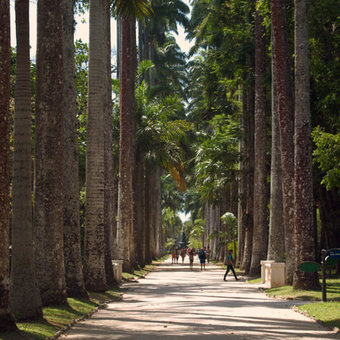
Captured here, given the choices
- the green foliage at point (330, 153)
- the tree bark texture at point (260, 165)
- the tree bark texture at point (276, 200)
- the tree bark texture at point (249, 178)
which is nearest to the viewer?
the green foliage at point (330, 153)

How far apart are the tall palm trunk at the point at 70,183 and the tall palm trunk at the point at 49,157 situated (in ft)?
7.50

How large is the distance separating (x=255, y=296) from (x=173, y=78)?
4311 centimetres

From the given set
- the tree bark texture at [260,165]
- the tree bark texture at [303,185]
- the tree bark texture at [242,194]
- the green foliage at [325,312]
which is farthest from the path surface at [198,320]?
the tree bark texture at [242,194]

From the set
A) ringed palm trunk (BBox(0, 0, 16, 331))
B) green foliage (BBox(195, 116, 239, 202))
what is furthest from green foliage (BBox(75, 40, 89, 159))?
ringed palm trunk (BBox(0, 0, 16, 331))

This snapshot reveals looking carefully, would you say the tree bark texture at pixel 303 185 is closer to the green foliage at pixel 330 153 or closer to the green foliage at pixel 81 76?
the green foliage at pixel 330 153

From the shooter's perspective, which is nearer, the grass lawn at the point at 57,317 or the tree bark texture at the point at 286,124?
the grass lawn at the point at 57,317

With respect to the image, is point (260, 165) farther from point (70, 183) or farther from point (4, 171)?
point (4, 171)

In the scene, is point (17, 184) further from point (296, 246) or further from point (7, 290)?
point (296, 246)

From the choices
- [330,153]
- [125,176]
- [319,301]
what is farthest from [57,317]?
[125,176]

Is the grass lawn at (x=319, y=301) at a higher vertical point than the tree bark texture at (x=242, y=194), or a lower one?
lower

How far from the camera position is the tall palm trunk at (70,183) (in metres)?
17.2

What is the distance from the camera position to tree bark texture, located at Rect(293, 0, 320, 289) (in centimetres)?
2014

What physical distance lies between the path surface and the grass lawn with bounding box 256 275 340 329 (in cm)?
30

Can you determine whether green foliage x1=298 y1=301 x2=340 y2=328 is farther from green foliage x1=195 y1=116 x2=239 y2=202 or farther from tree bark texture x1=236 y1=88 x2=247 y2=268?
green foliage x1=195 y1=116 x2=239 y2=202
